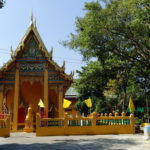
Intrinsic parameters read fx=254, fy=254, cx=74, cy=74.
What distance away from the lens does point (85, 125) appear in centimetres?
1694

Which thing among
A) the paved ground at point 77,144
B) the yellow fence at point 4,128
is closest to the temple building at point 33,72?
the yellow fence at point 4,128

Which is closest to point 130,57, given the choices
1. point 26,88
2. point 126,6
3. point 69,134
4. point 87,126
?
point 126,6

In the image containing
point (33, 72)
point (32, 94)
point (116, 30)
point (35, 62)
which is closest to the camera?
point (116, 30)

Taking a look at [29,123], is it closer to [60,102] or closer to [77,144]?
[60,102]

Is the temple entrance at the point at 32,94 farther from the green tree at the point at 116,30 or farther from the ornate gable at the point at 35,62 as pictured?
the green tree at the point at 116,30

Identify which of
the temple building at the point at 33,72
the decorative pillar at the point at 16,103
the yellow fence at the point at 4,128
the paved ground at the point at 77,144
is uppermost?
the temple building at the point at 33,72

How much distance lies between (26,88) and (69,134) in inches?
346

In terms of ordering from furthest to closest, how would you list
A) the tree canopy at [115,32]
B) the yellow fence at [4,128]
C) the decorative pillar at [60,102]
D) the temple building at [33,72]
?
the temple building at [33,72], the decorative pillar at [60,102], the yellow fence at [4,128], the tree canopy at [115,32]

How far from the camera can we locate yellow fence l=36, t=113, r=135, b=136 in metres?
16.7

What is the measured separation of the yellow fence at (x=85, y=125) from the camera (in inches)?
656

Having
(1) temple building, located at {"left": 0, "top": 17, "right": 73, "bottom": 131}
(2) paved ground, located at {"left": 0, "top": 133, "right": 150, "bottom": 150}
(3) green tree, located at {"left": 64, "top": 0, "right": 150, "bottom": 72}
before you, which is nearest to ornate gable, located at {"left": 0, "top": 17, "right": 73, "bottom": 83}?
(1) temple building, located at {"left": 0, "top": 17, "right": 73, "bottom": 131}

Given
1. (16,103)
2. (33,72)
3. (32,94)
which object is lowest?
(16,103)

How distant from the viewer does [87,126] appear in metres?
16.9

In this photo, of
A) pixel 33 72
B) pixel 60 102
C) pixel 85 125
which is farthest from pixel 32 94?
pixel 85 125
